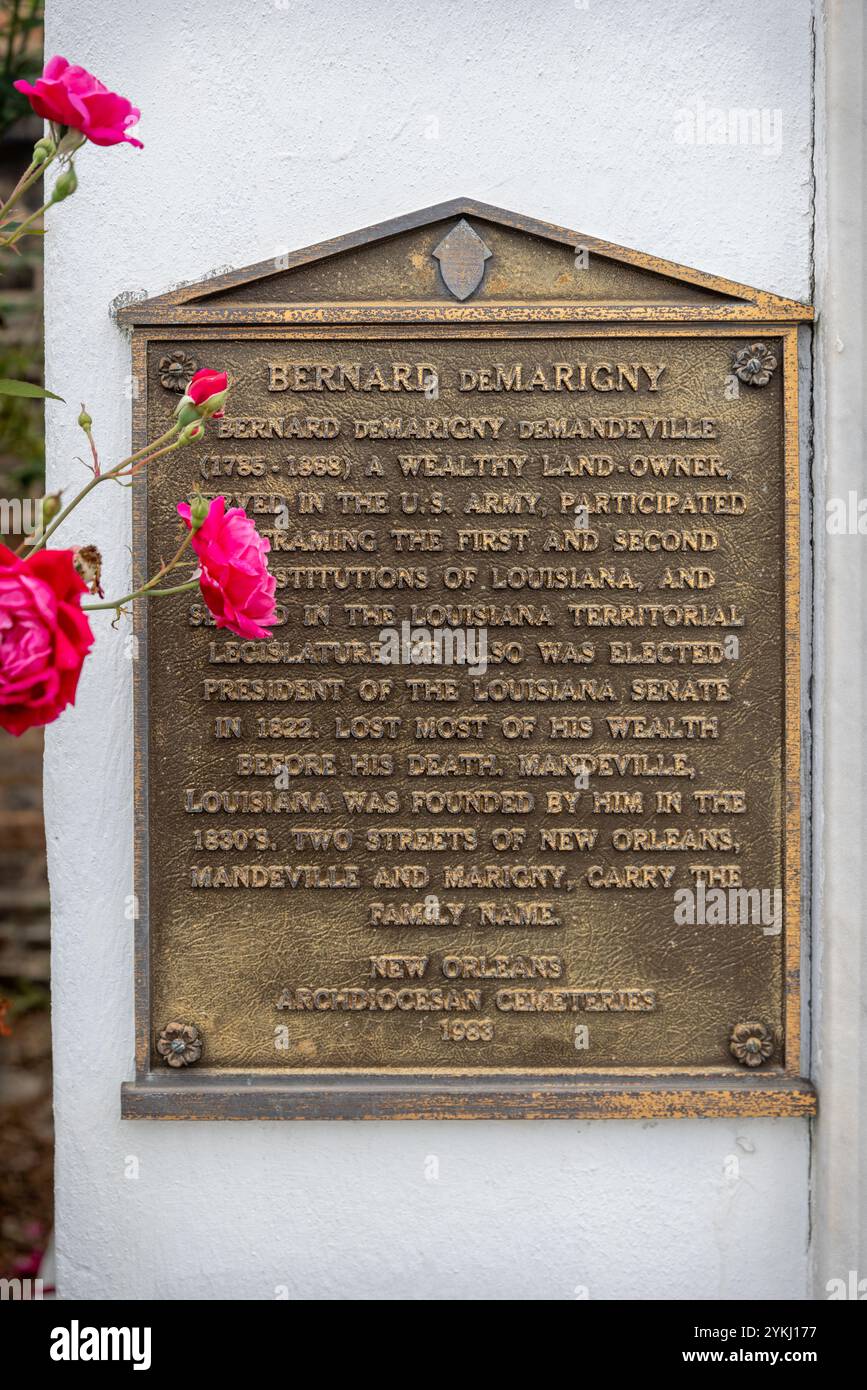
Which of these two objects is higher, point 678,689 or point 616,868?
point 678,689

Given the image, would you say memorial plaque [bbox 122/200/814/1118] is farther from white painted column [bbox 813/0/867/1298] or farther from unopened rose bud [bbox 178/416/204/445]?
unopened rose bud [bbox 178/416/204/445]

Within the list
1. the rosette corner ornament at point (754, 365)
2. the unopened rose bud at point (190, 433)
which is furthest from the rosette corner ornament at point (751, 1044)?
the unopened rose bud at point (190, 433)

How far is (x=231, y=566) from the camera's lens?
180 centimetres

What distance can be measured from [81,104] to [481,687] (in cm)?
138

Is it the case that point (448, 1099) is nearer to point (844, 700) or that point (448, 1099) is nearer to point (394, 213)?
point (844, 700)

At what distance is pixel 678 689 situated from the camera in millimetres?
2488

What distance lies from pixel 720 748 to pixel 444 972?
0.83 meters

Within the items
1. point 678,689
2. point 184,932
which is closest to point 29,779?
point 184,932

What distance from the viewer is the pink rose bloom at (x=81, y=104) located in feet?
5.50

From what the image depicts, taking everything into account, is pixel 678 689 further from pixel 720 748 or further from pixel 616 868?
pixel 616 868

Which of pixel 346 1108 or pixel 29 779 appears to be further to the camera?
pixel 29 779

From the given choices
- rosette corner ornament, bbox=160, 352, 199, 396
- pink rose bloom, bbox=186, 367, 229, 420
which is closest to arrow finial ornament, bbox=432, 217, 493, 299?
rosette corner ornament, bbox=160, 352, 199, 396

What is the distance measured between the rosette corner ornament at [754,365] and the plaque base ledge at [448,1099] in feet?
5.33

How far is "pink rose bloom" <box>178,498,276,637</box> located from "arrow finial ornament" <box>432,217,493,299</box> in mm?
958
